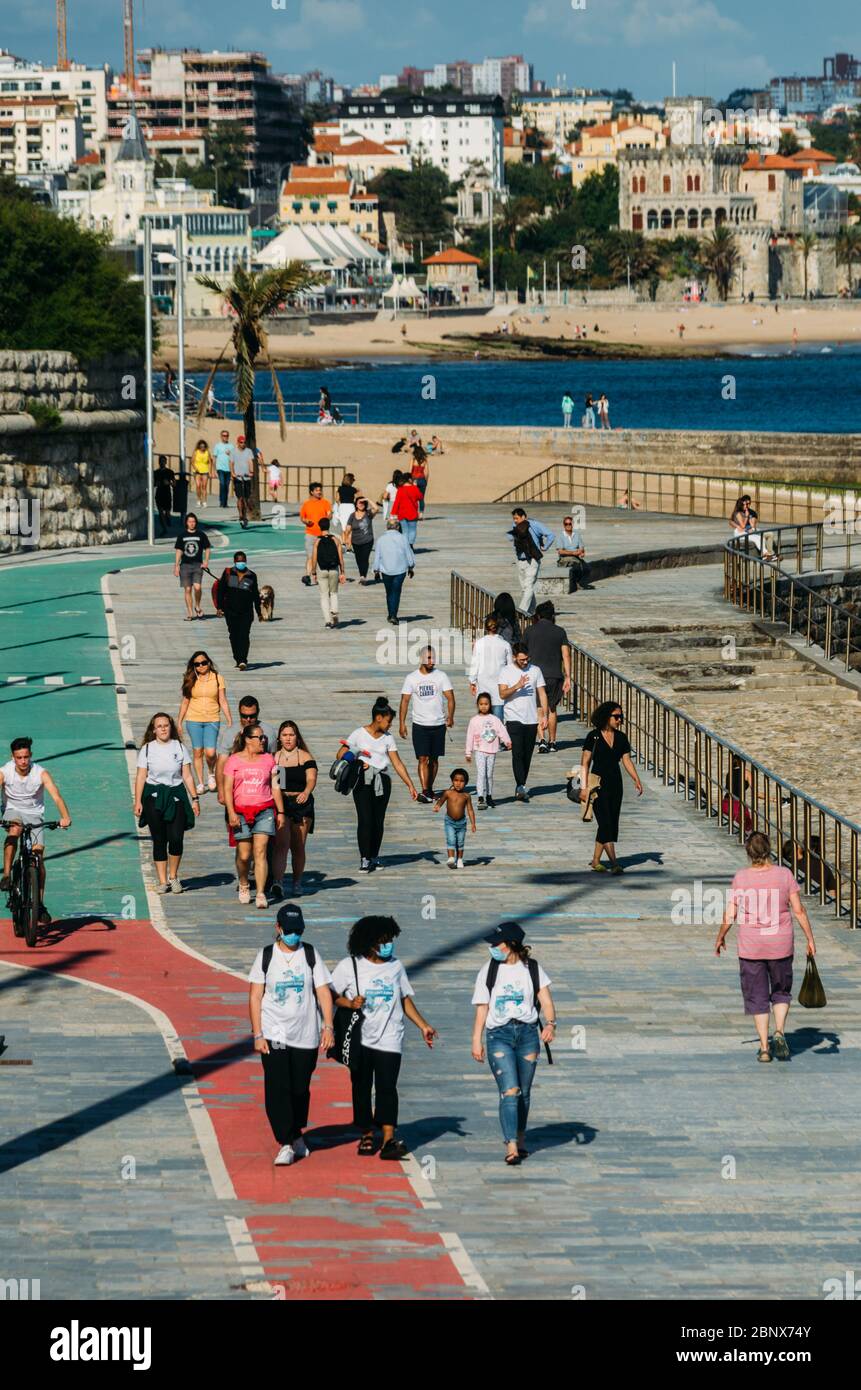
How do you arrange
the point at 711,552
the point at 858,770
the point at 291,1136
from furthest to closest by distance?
the point at 711,552 < the point at 858,770 < the point at 291,1136

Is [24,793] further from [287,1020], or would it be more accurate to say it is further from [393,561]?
[393,561]

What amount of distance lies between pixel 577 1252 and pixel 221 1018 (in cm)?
410

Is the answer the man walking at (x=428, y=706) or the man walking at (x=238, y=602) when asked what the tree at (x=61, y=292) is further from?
the man walking at (x=428, y=706)

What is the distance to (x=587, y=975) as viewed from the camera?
14.1 m

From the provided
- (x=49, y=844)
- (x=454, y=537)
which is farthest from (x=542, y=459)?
(x=49, y=844)

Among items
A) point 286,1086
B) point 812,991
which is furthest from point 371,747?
point 286,1086

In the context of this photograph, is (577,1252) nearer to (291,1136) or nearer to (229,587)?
(291,1136)

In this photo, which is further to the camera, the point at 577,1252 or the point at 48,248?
the point at 48,248

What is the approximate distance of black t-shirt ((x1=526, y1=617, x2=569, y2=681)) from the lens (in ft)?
66.3

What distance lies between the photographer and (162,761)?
51.3 ft

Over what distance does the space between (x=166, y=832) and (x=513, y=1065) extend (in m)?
5.67

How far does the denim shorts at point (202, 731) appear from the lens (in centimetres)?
1861

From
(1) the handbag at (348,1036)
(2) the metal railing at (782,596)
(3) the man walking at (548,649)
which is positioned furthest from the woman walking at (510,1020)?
(2) the metal railing at (782,596)

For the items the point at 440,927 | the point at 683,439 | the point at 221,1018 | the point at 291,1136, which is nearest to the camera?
the point at 291,1136
